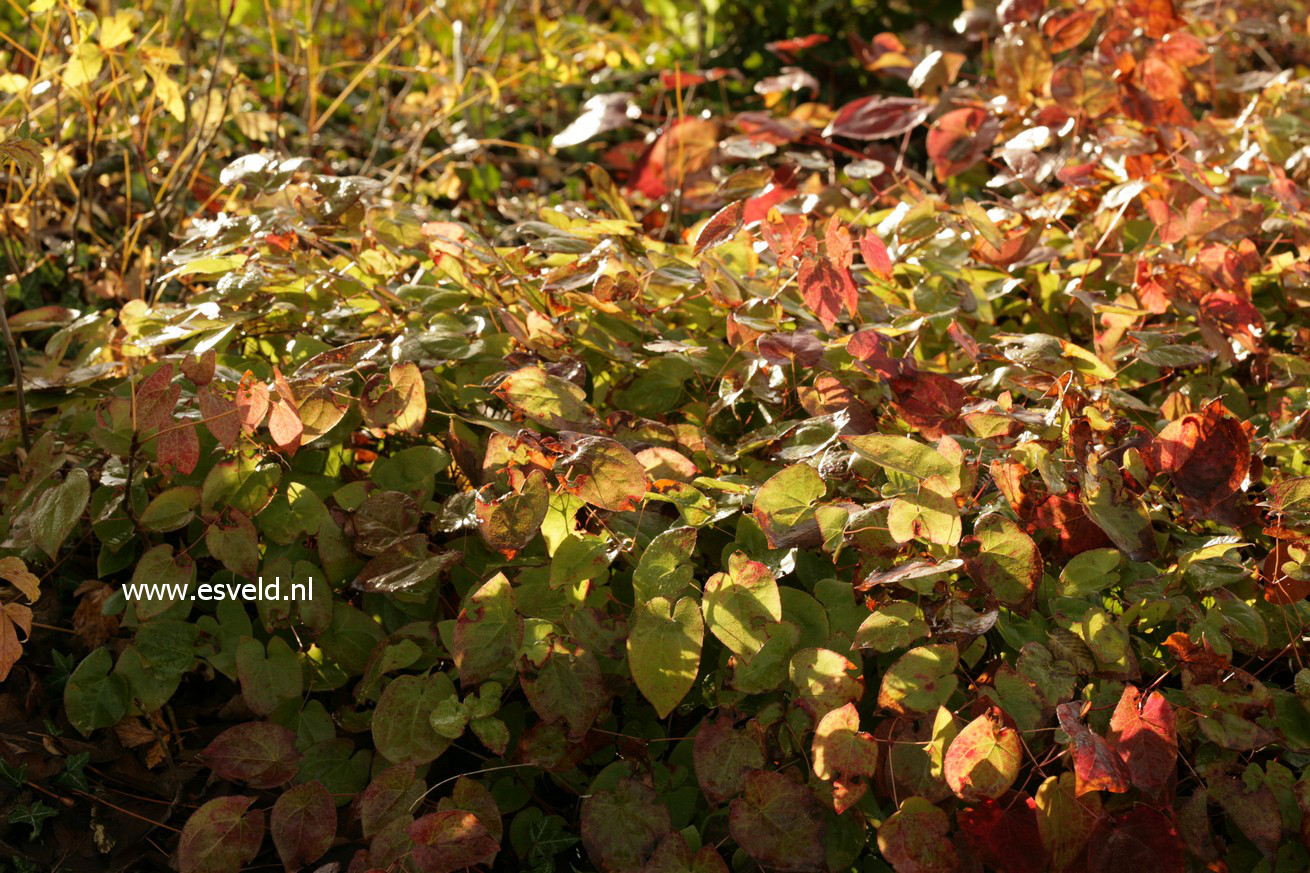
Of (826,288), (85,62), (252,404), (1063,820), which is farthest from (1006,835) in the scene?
(85,62)

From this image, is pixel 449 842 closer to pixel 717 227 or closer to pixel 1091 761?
pixel 1091 761

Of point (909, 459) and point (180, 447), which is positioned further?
point (180, 447)

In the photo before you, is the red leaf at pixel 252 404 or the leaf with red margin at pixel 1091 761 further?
the red leaf at pixel 252 404

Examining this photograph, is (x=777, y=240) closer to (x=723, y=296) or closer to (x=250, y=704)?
(x=723, y=296)

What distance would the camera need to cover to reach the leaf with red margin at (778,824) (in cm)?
101

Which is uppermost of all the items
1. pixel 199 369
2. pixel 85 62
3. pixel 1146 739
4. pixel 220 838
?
pixel 85 62

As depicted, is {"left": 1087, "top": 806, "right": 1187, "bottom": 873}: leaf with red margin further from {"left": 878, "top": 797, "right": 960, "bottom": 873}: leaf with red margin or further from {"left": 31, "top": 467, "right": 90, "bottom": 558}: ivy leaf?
{"left": 31, "top": 467, "right": 90, "bottom": 558}: ivy leaf

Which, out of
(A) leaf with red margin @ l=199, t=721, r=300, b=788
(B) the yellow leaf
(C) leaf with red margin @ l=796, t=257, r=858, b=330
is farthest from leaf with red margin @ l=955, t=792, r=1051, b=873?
(B) the yellow leaf

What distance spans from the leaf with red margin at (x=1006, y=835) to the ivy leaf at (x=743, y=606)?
0.25m

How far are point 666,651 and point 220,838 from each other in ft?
1.60

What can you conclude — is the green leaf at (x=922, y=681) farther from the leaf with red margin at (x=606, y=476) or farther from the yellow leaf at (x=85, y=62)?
the yellow leaf at (x=85, y=62)

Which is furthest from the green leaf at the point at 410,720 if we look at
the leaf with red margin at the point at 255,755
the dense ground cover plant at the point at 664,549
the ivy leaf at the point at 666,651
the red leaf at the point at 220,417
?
the red leaf at the point at 220,417

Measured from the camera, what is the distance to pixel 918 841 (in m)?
0.99

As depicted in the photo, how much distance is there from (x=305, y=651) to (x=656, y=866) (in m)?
0.53
